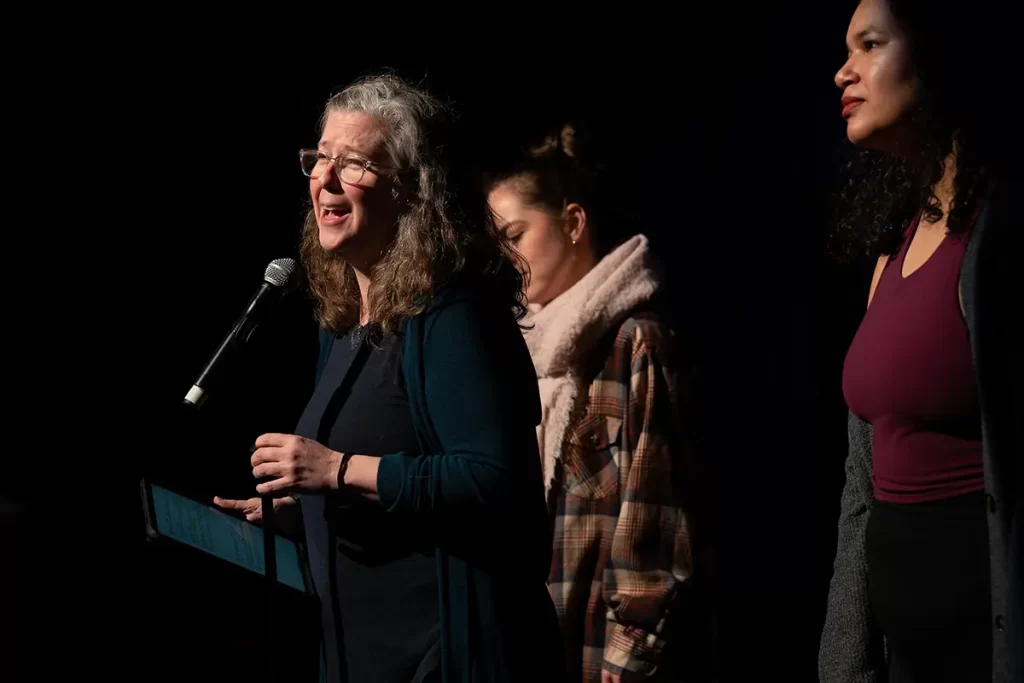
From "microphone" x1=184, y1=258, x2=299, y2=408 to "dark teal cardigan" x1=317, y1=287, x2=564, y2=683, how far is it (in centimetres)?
21

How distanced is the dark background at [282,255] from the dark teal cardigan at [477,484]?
0.77 m

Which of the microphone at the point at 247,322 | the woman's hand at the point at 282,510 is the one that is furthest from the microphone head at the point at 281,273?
the woman's hand at the point at 282,510

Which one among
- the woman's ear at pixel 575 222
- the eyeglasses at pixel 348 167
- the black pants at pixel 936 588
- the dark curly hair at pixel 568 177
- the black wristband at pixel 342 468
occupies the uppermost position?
the dark curly hair at pixel 568 177

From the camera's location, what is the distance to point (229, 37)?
300 cm

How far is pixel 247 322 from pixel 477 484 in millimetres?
407

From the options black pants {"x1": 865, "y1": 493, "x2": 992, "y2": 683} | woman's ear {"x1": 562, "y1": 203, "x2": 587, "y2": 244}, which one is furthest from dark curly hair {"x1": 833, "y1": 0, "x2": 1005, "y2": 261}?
woman's ear {"x1": 562, "y1": 203, "x2": 587, "y2": 244}

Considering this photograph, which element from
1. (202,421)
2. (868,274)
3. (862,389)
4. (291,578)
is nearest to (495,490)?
(291,578)

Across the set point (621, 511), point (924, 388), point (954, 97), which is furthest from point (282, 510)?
point (954, 97)

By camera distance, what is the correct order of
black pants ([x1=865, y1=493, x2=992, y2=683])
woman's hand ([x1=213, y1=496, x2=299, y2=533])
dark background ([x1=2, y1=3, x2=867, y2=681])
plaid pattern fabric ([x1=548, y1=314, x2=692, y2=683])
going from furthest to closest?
1. dark background ([x1=2, y1=3, x2=867, y2=681])
2. plaid pattern fabric ([x1=548, y1=314, x2=692, y2=683])
3. woman's hand ([x1=213, y1=496, x2=299, y2=533])
4. black pants ([x1=865, y1=493, x2=992, y2=683])

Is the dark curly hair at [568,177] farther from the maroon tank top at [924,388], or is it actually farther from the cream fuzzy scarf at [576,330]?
the maroon tank top at [924,388]

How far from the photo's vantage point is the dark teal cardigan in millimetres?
1479

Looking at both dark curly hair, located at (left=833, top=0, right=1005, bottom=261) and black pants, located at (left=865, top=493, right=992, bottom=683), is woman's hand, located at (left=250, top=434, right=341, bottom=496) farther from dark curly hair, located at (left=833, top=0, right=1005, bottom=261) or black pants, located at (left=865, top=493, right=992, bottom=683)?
dark curly hair, located at (left=833, top=0, right=1005, bottom=261)

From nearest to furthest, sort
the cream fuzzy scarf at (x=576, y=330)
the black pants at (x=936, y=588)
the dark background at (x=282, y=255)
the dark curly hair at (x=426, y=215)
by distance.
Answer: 1. the black pants at (x=936, y=588)
2. the dark curly hair at (x=426, y=215)
3. the cream fuzzy scarf at (x=576, y=330)
4. the dark background at (x=282, y=255)

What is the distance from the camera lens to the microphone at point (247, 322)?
1516mm
